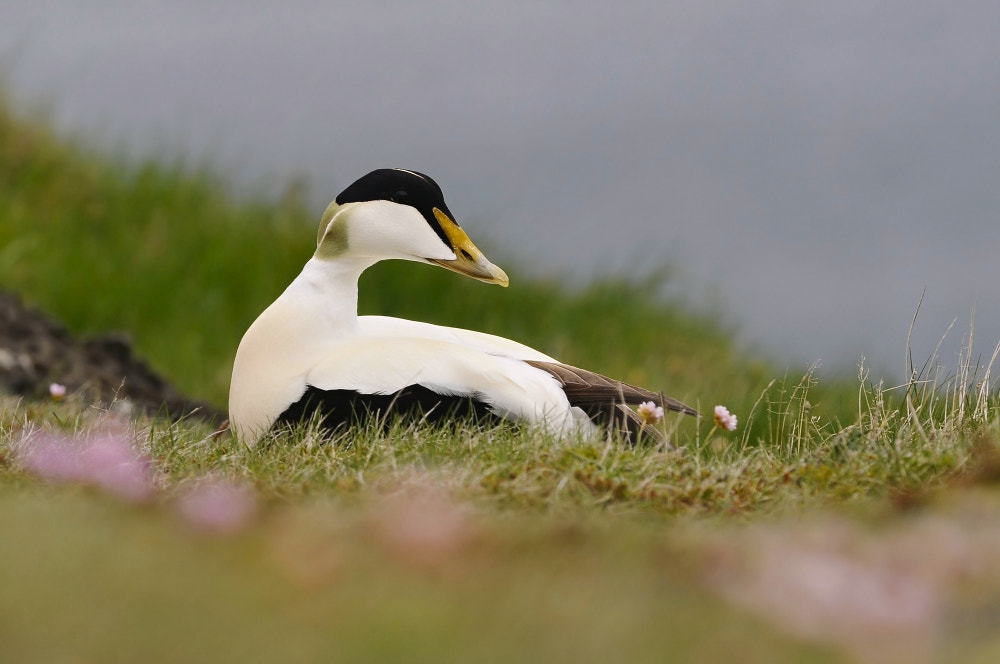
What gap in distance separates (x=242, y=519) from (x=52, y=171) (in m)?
12.1

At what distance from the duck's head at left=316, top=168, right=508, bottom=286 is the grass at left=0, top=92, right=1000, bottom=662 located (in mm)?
858

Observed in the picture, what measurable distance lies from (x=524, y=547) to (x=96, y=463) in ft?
6.82

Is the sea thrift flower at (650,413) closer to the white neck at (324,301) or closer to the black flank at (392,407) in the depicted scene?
the black flank at (392,407)

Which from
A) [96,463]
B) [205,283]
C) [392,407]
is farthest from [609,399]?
[205,283]

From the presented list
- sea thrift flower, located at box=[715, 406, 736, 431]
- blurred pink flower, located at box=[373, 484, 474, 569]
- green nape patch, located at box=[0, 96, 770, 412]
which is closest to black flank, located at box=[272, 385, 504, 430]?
sea thrift flower, located at box=[715, 406, 736, 431]

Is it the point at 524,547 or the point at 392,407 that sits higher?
the point at 524,547

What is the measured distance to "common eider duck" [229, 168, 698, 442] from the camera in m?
5.08

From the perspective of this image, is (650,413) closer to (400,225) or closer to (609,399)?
(609,399)

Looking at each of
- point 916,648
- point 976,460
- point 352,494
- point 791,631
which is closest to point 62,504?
point 352,494

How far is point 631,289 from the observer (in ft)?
45.6

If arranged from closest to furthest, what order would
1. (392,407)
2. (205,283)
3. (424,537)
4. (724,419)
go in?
(424,537) → (392,407) → (724,419) → (205,283)

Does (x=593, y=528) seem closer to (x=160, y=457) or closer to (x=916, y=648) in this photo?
(x=916, y=648)

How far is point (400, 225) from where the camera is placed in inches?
214

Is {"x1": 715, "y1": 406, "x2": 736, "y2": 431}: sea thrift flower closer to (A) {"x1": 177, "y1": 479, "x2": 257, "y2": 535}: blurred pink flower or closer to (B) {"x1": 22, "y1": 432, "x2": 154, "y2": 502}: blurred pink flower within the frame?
(B) {"x1": 22, "y1": 432, "x2": 154, "y2": 502}: blurred pink flower
